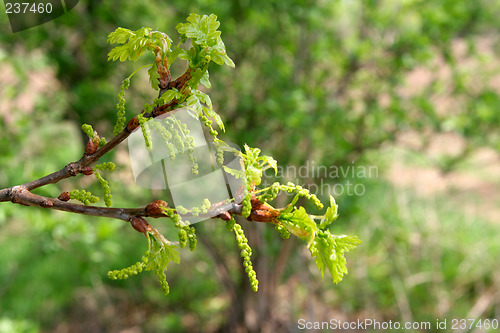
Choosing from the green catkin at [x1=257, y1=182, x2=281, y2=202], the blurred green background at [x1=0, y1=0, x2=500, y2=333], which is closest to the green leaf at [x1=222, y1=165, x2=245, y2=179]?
the green catkin at [x1=257, y1=182, x2=281, y2=202]

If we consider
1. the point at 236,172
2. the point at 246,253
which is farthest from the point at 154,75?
the point at 246,253

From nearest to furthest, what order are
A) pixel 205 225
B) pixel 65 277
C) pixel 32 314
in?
pixel 205 225 < pixel 32 314 < pixel 65 277

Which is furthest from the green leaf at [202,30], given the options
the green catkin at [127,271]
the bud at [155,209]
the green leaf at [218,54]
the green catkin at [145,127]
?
the green catkin at [127,271]

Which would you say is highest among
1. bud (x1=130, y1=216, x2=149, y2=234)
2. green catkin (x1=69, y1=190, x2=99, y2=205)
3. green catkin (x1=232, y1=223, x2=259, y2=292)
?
green catkin (x1=69, y1=190, x2=99, y2=205)

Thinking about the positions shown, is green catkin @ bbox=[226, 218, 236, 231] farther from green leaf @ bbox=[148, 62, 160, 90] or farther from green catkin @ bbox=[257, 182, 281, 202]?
green leaf @ bbox=[148, 62, 160, 90]

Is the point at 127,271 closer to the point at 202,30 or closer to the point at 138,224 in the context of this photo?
the point at 138,224

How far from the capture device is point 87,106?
8.64 ft

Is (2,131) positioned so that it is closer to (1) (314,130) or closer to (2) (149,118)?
(1) (314,130)

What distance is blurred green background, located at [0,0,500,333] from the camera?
8.55ft

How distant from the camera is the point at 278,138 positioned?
3.03 m

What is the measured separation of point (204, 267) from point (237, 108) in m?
1.59

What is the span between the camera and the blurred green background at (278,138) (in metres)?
2.61

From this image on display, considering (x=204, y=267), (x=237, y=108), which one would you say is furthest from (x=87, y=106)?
(x=204, y=267)

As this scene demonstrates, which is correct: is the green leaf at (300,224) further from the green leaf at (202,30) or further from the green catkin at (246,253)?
the green leaf at (202,30)
